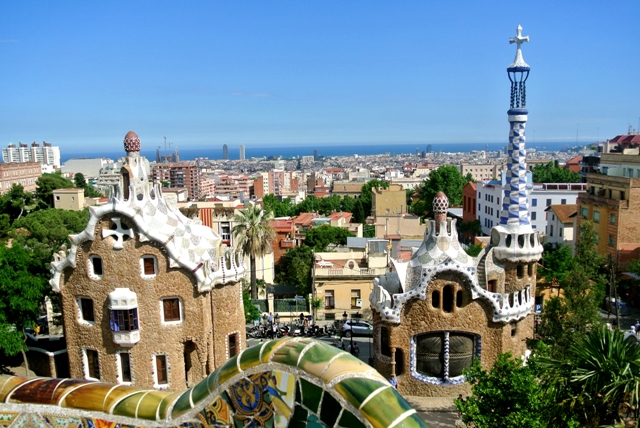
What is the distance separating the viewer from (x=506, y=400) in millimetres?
16750

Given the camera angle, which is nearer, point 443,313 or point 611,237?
point 443,313

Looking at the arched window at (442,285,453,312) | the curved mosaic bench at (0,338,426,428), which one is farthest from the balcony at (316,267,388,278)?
the curved mosaic bench at (0,338,426,428)

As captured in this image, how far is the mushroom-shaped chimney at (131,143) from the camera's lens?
25219 mm

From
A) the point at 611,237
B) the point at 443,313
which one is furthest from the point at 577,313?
the point at 611,237

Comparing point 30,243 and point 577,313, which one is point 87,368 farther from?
point 577,313

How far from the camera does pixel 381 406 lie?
8.19 m

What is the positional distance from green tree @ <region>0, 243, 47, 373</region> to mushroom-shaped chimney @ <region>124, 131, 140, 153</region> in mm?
8149

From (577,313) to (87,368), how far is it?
21226 mm

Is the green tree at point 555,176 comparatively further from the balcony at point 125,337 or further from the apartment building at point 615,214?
the balcony at point 125,337

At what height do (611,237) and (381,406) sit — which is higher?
(381,406)

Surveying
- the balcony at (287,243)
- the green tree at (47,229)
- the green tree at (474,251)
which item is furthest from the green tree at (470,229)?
the green tree at (47,229)

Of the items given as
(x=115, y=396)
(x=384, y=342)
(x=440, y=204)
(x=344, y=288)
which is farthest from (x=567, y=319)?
(x=115, y=396)

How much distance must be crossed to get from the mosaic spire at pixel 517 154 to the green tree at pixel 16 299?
74.4 ft

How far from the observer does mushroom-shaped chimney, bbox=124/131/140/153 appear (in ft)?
82.7
